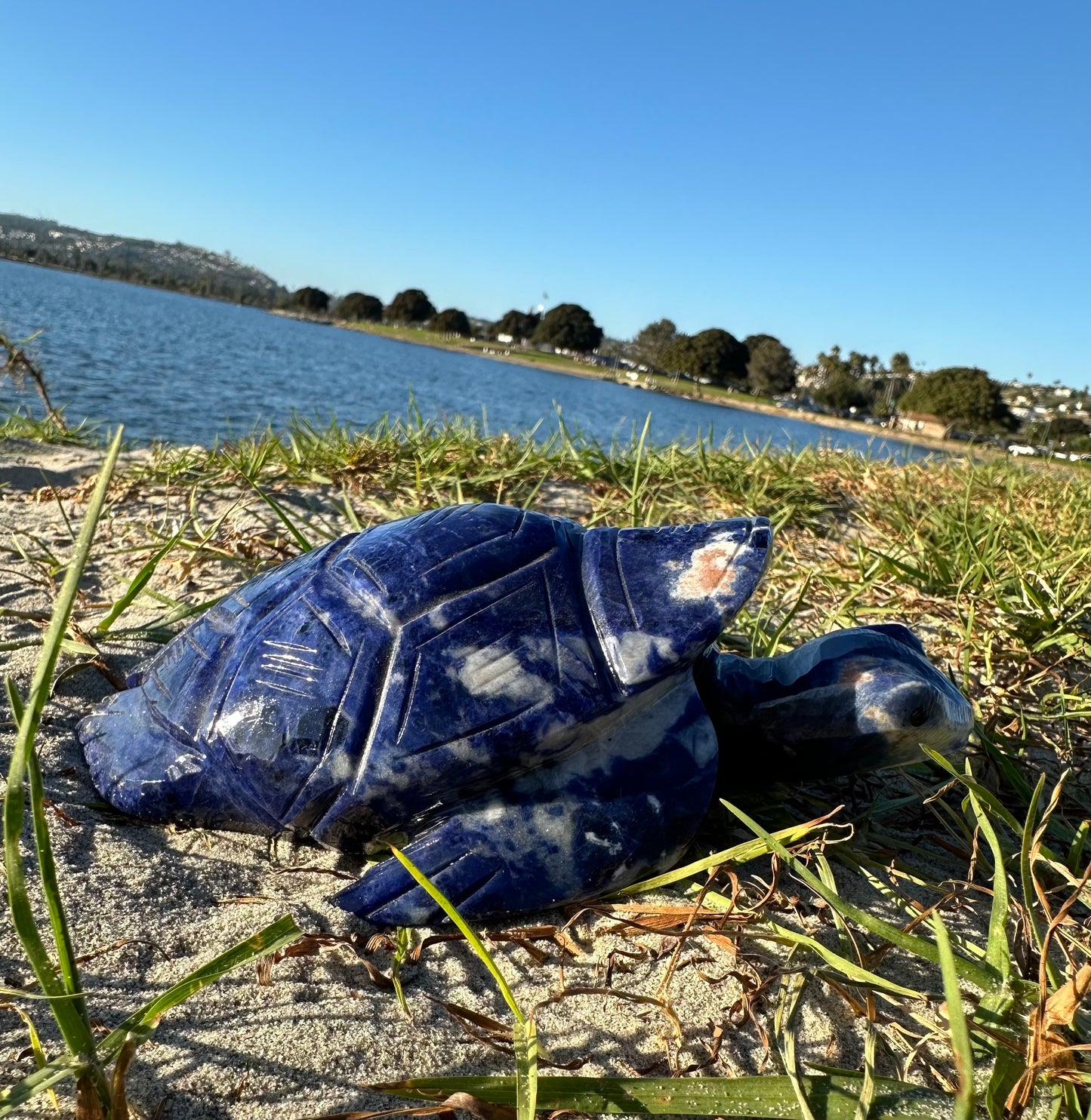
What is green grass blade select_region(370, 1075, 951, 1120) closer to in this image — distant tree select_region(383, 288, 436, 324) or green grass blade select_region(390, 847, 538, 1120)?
green grass blade select_region(390, 847, 538, 1120)

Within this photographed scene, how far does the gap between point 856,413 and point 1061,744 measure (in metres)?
67.0

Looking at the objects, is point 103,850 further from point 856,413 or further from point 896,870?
point 856,413

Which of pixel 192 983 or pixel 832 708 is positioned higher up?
pixel 832 708

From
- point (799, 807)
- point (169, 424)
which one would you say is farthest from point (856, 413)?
point (799, 807)

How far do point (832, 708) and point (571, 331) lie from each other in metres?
80.7

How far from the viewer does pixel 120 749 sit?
1.74 m

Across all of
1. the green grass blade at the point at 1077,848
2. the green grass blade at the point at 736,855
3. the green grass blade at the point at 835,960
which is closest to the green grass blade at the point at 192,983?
the green grass blade at the point at 736,855

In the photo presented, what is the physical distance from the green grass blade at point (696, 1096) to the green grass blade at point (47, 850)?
38 cm

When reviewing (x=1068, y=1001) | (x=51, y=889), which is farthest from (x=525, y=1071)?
(x=1068, y=1001)

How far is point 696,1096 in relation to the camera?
1.11 meters

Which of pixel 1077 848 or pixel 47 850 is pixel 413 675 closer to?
pixel 47 850

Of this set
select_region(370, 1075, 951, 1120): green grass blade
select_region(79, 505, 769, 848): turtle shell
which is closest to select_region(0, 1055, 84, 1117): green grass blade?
select_region(370, 1075, 951, 1120): green grass blade

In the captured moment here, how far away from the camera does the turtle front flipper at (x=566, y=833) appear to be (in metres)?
1.49

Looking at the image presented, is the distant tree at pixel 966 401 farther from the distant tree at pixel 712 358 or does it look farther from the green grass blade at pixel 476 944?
the green grass blade at pixel 476 944
